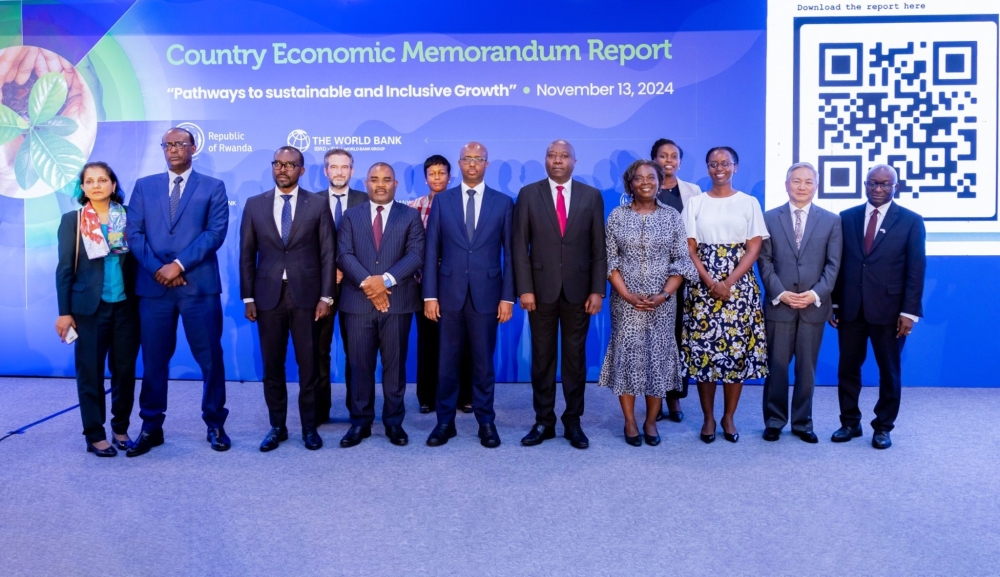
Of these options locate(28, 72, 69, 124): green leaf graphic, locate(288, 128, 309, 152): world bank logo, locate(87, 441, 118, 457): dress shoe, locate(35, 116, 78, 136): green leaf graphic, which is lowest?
locate(87, 441, 118, 457): dress shoe

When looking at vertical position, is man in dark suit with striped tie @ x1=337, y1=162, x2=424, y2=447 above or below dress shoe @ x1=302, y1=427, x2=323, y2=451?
above

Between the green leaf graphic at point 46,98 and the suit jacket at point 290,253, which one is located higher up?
the green leaf graphic at point 46,98

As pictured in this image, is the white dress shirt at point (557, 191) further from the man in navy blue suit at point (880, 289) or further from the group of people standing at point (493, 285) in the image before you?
the man in navy blue suit at point (880, 289)

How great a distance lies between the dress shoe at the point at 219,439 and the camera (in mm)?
4172

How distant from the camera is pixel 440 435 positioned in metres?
4.27

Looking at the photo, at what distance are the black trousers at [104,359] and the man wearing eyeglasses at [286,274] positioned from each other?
0.67 m

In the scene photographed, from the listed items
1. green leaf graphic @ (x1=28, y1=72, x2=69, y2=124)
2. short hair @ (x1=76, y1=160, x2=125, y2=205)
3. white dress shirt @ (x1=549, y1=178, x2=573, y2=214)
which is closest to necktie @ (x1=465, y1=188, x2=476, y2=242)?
white dress shirt @ (x1=549, y1=178, x2=573, y2=214)

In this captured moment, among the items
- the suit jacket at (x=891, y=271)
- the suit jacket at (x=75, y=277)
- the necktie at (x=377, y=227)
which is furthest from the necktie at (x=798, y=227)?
the suit jacket at (x=75, y=277)

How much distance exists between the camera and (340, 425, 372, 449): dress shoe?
166 inches

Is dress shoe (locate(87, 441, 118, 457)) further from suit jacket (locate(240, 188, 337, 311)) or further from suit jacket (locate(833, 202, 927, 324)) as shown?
suit jacket (locate(833, 202, 927, 324))

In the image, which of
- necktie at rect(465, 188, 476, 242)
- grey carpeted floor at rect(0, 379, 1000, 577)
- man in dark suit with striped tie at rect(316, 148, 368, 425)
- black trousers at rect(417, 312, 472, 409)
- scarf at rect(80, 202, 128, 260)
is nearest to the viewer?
grey carpeted floor at rect(0, 379, 1000, 577)

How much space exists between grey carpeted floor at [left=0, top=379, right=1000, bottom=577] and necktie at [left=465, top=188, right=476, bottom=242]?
1244mm

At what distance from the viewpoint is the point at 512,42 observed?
5.94 meters

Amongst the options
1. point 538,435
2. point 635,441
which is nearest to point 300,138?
point 538,435
